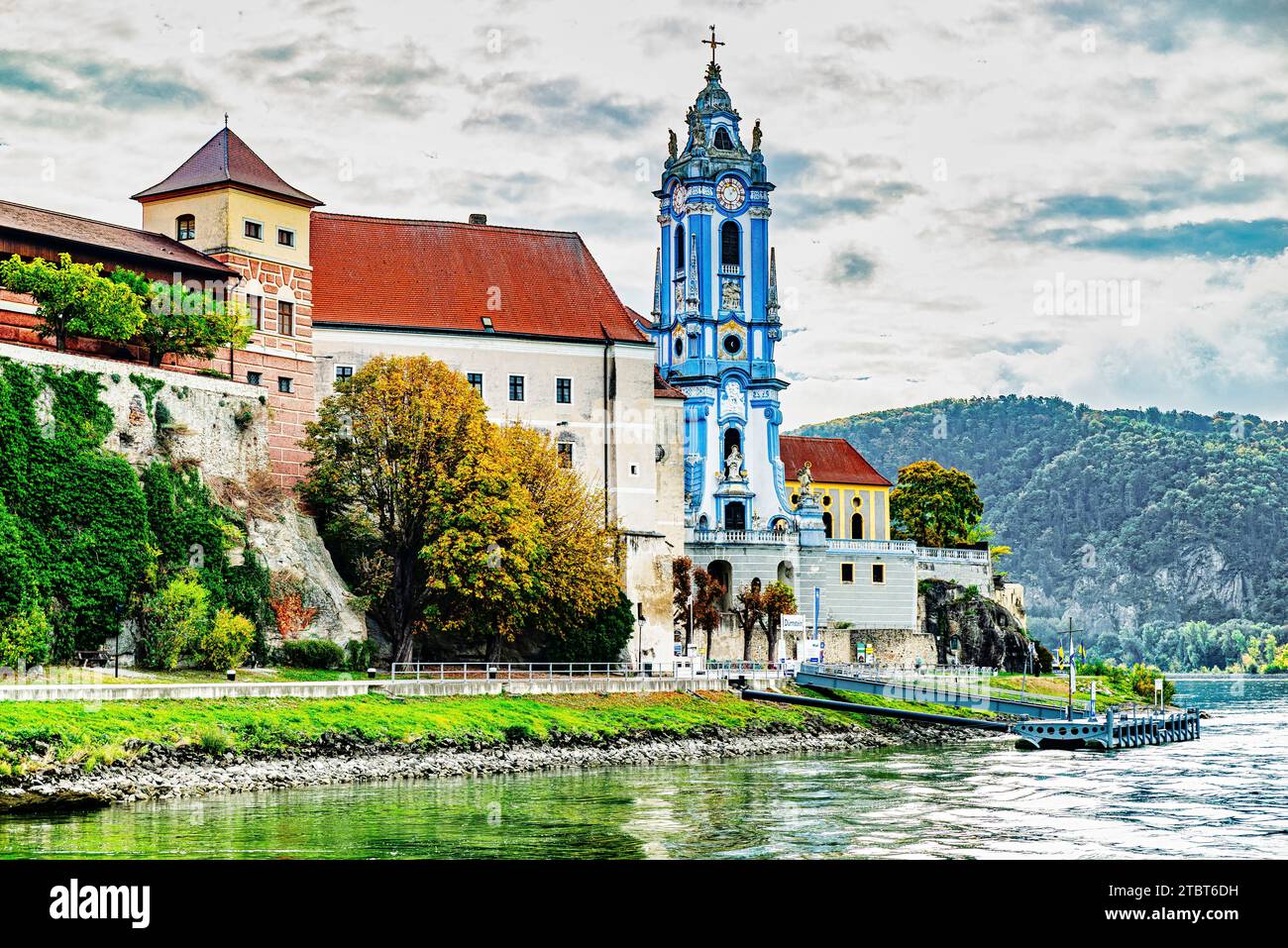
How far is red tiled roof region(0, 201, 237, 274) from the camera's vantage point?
63.9m

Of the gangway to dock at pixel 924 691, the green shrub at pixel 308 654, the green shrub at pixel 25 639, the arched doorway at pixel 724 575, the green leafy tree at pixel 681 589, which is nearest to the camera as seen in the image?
the green shrub at pixel 25 639

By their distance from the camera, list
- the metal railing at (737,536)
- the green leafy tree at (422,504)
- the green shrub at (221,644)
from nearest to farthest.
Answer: the green shrub at (221,644), the green leafy tree at (422,504), the metal railing at (737,536)

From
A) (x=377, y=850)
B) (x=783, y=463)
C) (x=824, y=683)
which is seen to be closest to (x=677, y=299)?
(x=783, y=463)

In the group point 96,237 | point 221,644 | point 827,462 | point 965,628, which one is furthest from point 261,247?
point 965,628

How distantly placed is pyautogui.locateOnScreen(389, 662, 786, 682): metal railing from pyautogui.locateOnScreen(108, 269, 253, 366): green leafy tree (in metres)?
15.2

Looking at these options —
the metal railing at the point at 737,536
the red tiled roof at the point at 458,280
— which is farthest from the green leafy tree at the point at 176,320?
the metal railing at the point at 737,536

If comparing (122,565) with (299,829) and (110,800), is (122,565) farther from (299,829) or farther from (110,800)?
(299,829)

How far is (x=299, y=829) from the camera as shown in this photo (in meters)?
37.9

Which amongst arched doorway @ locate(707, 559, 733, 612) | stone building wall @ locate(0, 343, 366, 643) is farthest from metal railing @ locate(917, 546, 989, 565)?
stone building wall @ locate(0, 343, 366, 643)

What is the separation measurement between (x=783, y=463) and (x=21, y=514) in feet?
203

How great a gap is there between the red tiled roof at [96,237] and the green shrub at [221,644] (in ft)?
53.0

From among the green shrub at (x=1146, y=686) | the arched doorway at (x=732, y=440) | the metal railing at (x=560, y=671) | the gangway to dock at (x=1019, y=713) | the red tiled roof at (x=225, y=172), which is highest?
the red tiled roof at (x=225, y=172)

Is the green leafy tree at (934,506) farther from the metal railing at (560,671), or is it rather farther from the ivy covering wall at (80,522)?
the ivy covering wall at (80,522)

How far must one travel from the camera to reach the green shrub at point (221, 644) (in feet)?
193
